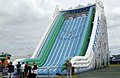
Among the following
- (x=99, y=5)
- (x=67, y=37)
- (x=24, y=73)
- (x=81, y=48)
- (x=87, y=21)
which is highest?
(x=99, y=5)

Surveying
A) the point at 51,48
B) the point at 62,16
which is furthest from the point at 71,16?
the point at 51,48

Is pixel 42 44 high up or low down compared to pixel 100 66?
up

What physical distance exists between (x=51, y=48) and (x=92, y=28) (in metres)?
5.18

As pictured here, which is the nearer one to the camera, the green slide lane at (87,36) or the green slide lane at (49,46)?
the green slide lane at (87,36)

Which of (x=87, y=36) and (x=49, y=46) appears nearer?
(x=87, y=36)

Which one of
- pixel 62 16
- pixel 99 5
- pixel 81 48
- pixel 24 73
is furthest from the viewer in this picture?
pixel 62 16

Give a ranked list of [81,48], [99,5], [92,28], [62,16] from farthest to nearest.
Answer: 1. [62,16]
2. [99,5]
3. [92,28]
4. [81,48]

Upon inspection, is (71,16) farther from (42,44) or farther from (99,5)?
(42,44)

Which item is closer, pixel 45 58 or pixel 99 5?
pixel 45 58

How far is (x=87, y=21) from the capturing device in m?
26.8

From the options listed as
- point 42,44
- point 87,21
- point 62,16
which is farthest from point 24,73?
point 62,16

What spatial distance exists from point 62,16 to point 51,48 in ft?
17.8

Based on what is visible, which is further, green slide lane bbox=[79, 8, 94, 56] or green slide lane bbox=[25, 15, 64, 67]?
green slide lane bbox=[25, 15, 64, 67]

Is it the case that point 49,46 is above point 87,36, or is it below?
below
